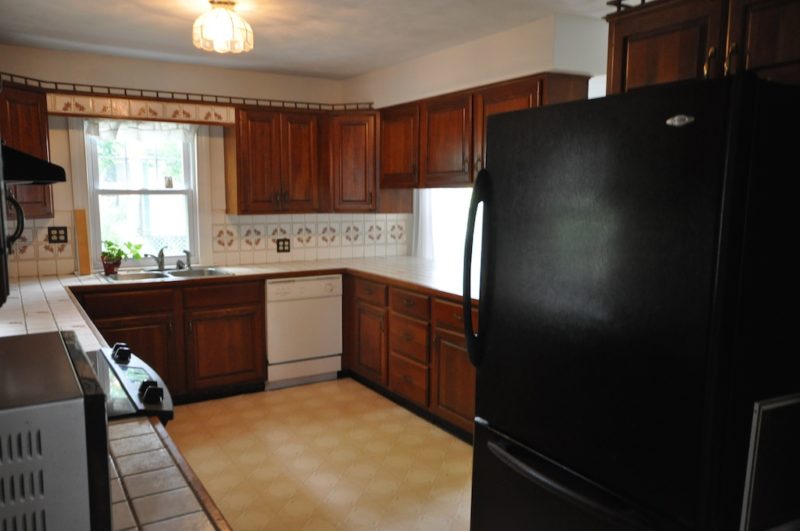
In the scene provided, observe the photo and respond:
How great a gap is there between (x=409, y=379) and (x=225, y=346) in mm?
1281

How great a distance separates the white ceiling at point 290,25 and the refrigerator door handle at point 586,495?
2149mm

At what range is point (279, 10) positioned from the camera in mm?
2943

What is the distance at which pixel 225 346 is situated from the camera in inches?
159

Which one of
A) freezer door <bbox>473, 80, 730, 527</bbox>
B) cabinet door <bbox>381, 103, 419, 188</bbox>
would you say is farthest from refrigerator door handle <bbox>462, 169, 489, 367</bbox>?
cabinet door <bbox>381, 103, 419, 188</bbox>

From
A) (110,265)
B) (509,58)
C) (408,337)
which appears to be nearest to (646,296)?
(509,58)

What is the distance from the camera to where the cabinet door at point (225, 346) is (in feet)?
12.8

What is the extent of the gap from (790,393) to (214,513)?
130 centimetres

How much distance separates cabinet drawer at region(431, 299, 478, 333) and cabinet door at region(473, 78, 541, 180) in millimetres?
794

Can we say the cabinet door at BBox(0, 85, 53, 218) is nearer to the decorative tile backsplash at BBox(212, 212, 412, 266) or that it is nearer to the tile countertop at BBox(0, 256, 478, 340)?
the tile countertop at BBox(0, 256, 478, 340)

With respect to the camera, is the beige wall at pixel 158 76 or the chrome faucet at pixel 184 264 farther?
the chrome faucet at pixel 184 264

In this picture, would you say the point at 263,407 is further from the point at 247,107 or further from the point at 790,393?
the point at 790,393

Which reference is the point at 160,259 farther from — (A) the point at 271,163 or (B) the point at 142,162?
(A) the point at 271,163

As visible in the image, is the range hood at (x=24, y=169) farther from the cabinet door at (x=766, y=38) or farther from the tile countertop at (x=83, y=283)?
the cabinet door at (x=766, y=38)

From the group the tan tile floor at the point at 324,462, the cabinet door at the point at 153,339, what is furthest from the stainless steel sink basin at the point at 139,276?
the tan tile floor at the point at 324,462
